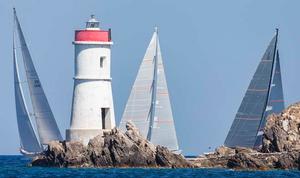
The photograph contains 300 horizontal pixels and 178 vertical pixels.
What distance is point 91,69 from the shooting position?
58938mm

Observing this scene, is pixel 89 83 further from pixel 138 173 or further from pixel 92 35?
pixel 138 173

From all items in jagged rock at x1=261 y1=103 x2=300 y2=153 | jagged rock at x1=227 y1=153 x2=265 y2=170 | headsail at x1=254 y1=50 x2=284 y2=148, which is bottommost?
jagged rock at x1=227 y1=153 x2=265 y2=170

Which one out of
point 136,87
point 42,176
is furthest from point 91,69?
point 42,176

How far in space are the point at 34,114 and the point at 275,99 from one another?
11.5 m

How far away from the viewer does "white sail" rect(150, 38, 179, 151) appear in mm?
62406

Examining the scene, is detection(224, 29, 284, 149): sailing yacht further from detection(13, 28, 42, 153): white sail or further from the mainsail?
detection(13, 28, 42, 153): white sail

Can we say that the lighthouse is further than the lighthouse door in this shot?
No

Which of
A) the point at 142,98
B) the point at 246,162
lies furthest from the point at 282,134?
the point at 142,98

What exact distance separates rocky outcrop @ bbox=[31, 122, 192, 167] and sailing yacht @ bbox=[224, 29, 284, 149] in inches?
206

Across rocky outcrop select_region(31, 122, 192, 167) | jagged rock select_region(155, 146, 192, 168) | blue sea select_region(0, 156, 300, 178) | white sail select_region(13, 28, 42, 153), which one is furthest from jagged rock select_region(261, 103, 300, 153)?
white sail select_region(13, 28, 42, 153)

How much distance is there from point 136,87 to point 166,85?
5.86 ft

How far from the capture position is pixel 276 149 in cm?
5672

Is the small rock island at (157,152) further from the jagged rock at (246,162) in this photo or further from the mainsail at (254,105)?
the mainsail at (254,105)

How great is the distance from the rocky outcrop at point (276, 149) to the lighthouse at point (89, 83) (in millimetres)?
6256
